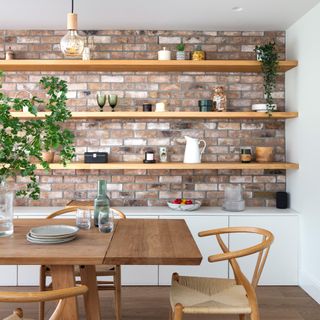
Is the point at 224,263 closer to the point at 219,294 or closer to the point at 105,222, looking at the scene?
the point at 219,294

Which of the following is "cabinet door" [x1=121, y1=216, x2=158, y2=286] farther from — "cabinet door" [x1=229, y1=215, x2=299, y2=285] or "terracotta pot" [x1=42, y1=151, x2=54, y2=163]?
"terracotta pot" [x1=42, y1=151, x2=54, y2=163]

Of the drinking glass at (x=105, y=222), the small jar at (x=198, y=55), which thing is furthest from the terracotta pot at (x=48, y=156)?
the drinking glass at (x=105, y=222)

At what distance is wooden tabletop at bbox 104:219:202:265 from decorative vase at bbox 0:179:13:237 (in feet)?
1.84

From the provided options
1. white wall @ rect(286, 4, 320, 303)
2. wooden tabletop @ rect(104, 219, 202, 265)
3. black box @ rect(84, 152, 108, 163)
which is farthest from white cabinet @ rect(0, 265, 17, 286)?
white wall @ rect(286, 4, 320, 303)

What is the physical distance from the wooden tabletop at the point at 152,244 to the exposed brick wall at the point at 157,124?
1.51 m

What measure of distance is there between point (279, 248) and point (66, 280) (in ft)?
7.47

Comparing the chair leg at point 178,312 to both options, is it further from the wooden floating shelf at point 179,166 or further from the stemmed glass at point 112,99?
the stemmed glass at point 112,99

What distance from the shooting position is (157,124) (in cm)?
412

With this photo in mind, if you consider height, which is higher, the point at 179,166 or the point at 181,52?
the point at 181,52

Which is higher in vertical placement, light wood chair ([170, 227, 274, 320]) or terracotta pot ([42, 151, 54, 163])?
terracotta pot ([42, 151, 54, 163])

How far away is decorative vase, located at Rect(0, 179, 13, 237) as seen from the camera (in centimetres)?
212

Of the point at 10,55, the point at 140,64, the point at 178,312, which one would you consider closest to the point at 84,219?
the point at 178,312

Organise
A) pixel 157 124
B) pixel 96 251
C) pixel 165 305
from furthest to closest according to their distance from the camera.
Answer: pixel 157 124 < pixel 165 305 < pixel 96 251

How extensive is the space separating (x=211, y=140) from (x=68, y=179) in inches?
57.3
